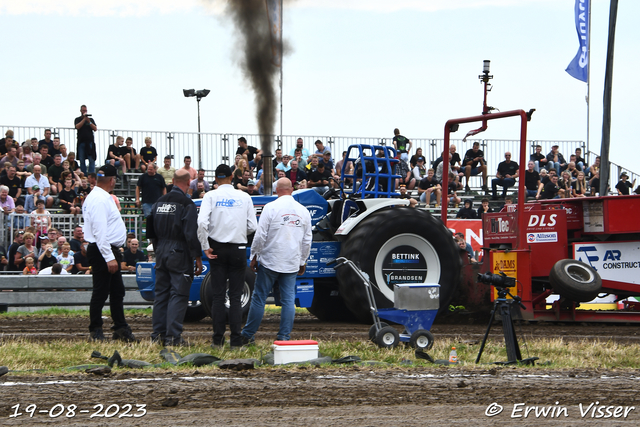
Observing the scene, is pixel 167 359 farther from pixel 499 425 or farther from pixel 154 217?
pixel 499 425

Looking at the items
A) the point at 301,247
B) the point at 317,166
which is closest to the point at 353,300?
the point at 301,247

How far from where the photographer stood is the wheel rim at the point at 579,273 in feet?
35.6

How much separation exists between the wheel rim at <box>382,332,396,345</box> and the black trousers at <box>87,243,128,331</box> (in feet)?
8.89

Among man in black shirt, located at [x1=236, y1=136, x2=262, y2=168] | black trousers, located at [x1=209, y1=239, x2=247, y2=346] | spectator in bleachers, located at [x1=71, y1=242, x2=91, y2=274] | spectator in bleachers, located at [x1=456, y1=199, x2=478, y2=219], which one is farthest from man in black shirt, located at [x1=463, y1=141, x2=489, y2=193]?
black trousers, located at [x1=209, y1=239, x2=247, y2=346]

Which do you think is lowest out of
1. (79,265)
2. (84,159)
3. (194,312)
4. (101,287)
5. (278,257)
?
(194,312)

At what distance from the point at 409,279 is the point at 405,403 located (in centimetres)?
524

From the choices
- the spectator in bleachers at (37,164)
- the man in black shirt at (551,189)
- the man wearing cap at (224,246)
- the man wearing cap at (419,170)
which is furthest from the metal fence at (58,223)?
the man in black shirt at (551,189)

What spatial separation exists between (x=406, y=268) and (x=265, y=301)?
2.99m

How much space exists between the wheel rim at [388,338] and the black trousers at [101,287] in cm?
271

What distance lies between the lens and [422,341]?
8.06 metres

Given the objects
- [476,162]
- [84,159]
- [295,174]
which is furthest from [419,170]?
[84,159]

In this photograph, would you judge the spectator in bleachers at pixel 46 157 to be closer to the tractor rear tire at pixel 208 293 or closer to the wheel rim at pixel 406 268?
the tractor rear tire at pixel 208 293

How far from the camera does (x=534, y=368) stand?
6918 mm

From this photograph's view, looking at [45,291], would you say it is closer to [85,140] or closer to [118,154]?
[85,140]
